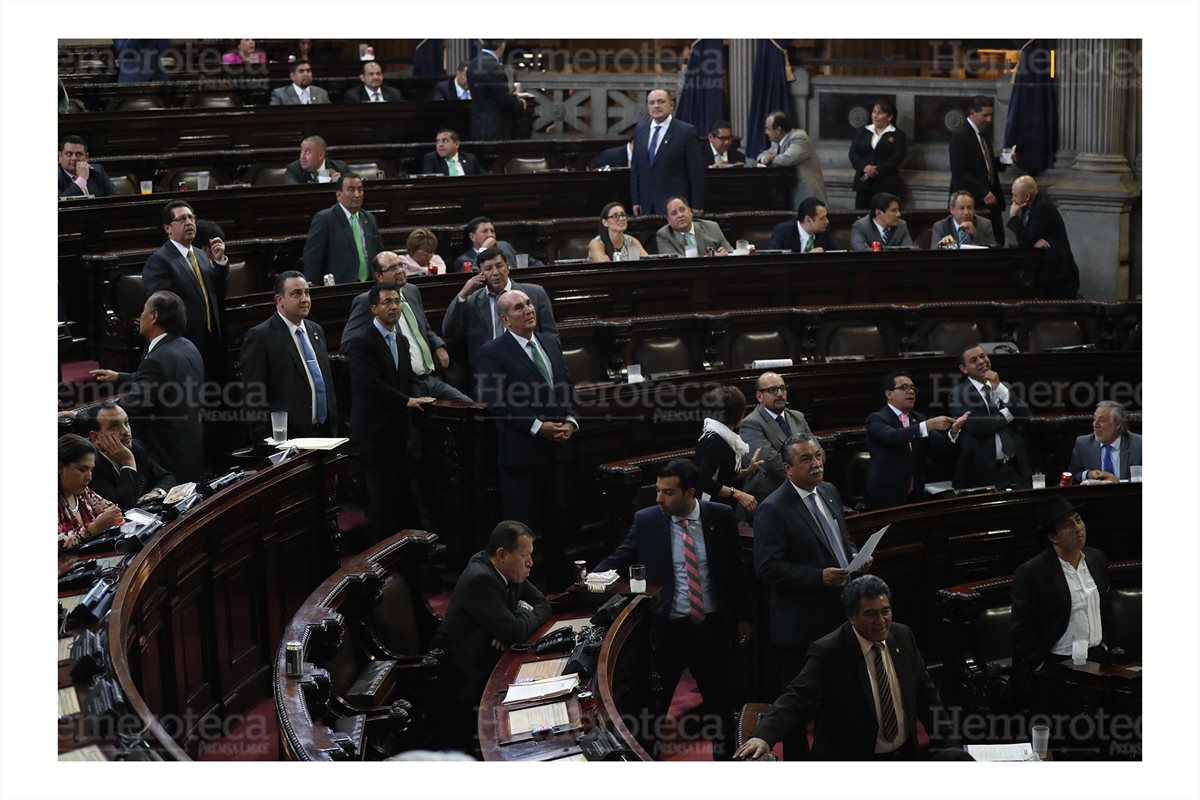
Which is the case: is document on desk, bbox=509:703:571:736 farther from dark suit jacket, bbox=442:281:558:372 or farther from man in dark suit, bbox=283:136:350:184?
man in dark suit, bbox=283:136:350:184

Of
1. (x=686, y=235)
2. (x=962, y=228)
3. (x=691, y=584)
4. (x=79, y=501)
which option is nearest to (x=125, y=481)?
(x=79, y=501)

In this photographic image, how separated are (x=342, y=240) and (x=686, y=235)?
6.51 feet

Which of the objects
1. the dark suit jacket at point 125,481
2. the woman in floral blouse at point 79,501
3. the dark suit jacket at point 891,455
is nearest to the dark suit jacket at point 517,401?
the dark suit jacket at point 891,455

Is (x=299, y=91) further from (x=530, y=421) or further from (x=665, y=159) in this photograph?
(x=530, y=421)

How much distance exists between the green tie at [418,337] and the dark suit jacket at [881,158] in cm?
414

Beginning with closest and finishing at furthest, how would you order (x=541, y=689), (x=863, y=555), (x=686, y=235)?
(x=541, y=689), (x=863, y=555), (x=686, y=235)

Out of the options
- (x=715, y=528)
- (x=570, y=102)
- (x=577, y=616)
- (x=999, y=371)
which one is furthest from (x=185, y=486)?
(x=570, y=102)

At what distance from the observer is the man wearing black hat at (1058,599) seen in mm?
5641

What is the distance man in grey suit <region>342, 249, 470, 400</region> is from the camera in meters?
6.78

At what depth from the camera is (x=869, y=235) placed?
29.6 feet

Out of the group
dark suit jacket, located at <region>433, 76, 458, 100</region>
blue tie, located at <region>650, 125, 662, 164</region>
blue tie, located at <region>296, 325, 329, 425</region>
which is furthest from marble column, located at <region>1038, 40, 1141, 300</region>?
blue tie, located at <region>296, 325, 329, 425</region>

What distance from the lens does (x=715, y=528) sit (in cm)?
565

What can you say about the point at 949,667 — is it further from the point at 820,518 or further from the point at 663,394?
the point at 663,394

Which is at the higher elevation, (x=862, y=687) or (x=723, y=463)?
(x=723, y=463)
